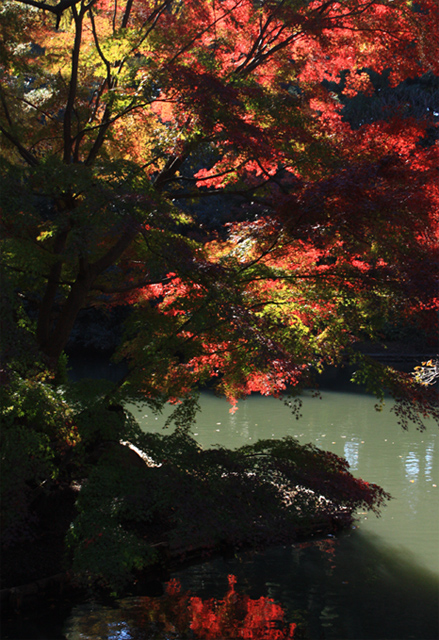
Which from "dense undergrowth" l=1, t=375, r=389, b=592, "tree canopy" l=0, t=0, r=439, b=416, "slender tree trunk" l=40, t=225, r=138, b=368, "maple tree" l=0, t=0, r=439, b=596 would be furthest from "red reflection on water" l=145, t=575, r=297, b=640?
"slender tree trunk" l=40, t=225, r=138, b=368

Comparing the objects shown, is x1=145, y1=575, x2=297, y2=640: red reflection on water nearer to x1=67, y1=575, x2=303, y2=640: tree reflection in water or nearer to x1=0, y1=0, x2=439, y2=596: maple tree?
x1=67, y1=575, x2=303, y2=640: tree reflection in water

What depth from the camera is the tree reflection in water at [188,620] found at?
12.8 ft

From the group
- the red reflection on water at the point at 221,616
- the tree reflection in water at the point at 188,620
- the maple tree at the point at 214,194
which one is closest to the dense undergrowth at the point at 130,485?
the maple tree at the point at 214,194

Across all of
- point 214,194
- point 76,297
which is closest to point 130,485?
point 76,297

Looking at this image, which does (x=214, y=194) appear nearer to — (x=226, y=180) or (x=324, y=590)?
(x=226, y=180)

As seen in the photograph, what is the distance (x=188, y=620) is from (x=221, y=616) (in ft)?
0.79

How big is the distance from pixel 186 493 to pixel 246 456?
27.3 inches

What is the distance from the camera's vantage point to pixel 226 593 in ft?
14.9

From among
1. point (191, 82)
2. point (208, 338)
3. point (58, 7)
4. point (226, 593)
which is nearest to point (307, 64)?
point (191, 82)

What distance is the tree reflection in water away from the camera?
3.90 meters

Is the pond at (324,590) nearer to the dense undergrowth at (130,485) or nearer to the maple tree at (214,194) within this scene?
the dense undergrowth at (130,485)

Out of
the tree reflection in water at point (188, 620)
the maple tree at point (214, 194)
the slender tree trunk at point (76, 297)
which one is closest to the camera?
the tree reflection in water at point (188, 620)

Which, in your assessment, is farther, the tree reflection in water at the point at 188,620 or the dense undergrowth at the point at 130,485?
the tree reflection in water at the point at 188,620

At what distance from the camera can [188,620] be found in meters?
4.11
